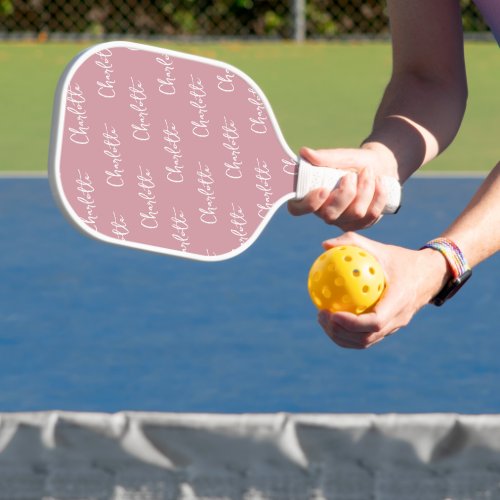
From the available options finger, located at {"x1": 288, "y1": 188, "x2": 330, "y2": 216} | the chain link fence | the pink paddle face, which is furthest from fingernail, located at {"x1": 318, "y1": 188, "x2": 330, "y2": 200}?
the chain link fence

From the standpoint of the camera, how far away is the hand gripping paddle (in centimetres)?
213

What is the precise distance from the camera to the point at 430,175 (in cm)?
716

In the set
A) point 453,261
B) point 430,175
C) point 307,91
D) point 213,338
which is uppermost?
point 453,261

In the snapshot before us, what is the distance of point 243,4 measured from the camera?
12750 millimetres

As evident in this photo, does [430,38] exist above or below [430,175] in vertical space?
above

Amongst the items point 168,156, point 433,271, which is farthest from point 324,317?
point 168,156

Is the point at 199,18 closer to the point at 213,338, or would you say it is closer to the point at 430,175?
the point at 430,175

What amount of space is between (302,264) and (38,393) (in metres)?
1.70

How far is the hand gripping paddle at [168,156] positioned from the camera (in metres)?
2.13

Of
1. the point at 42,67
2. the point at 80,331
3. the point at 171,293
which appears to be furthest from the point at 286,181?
the point at 42,67

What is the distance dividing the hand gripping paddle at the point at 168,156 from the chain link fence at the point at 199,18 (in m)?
10.3

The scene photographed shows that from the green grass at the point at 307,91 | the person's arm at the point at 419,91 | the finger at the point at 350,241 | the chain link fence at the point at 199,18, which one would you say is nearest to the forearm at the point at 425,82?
the person's arm at the point at 419,91

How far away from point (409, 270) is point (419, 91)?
0.55 metres

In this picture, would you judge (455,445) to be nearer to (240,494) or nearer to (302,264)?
(240,494)
